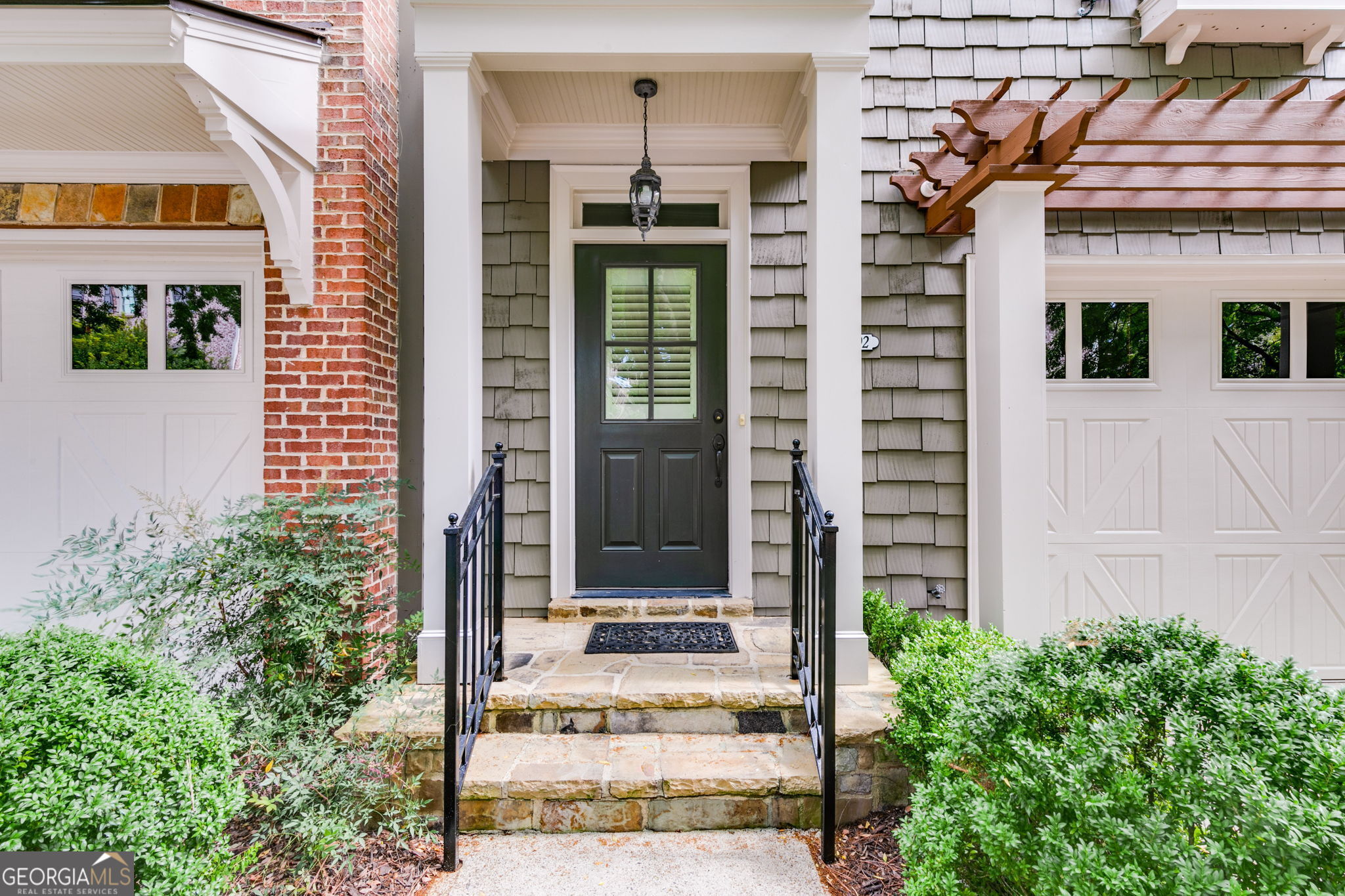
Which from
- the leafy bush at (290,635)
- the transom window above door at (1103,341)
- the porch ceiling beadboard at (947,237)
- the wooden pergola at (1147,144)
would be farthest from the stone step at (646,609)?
the wooden pergola at (1147,144)

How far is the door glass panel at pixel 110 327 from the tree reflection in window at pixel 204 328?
5.0 inches

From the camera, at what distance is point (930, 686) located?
2020 millimetres

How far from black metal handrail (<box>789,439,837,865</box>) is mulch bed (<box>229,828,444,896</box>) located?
1.20 metres

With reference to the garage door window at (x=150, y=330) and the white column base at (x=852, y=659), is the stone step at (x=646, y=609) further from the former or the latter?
the garage door window at (x=150, y=330)

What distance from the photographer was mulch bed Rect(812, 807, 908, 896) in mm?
1845

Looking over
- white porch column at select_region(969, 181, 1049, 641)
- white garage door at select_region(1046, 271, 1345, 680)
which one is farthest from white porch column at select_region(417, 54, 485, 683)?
white garage door at select_region(1046, 271, 1345, 680)

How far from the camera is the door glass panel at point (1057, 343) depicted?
3428mm

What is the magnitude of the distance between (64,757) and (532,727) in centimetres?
127

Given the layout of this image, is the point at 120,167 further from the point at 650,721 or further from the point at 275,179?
the point at 650,721

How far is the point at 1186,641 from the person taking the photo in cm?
167

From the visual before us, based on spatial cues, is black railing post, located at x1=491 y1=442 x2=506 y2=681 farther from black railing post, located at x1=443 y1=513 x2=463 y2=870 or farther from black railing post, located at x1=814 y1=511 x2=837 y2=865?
black railing post, located at x1=814 y1=511 x2=837 y2=865

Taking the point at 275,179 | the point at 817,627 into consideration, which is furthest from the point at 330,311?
the point at 817,627

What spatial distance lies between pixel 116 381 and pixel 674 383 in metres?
2.66

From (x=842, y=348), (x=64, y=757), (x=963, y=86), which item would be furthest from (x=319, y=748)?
(x=963, y=86)
